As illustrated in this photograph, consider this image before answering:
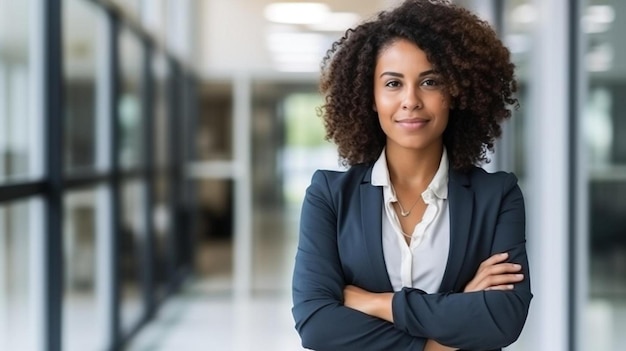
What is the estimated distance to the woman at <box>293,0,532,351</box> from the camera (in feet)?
4.91

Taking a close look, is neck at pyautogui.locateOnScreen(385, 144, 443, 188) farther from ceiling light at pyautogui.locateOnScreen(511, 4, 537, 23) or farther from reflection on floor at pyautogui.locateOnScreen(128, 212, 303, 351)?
reflection on floor at pyautogui.locateOnScreen(128, 212, 303, 351)

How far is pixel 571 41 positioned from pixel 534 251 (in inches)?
42.9

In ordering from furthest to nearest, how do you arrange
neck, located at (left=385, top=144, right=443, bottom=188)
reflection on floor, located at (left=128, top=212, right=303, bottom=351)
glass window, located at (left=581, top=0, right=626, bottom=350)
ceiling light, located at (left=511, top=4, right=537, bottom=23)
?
reflection on floor, located at (left=128, top=212, right=303, bottom=351) → ceiling light, located at (left=511, top=4, right=537, bottom=23) → glass window, located at (left=581, top=0, right=626, bottom=350) → neck, located at (left=385, top=144, right=443, bottom=188)

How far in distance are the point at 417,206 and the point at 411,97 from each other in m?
0.22

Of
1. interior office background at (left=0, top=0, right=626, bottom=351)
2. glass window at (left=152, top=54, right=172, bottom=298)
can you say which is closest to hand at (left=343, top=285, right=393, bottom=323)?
interior office background at (left=0, top=0, right=626, bottom=351)

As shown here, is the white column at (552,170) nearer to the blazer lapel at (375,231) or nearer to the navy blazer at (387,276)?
the navy blazer at (387,276)

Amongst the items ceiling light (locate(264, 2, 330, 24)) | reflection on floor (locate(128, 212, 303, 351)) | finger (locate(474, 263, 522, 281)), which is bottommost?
reflection on floor (locate(128, 212, 303, 351))

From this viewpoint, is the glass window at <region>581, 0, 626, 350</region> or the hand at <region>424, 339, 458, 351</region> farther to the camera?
the glass window at <region>581, 0, 626, 350</region>

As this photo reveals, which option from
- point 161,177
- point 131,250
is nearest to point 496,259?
point 131,250

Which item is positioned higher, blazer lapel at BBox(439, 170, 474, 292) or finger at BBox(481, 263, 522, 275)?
blazer lapel at BBox(439, 170, 474, 292)

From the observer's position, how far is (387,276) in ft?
5.03

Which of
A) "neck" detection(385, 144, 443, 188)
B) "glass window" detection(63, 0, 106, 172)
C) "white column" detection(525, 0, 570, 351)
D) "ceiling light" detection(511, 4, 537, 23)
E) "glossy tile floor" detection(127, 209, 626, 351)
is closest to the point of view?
"neck" detection(385, 144, 443, 188)

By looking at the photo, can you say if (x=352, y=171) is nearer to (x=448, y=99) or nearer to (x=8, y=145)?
(x=448, y=99)

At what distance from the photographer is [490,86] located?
1547 millimetres
